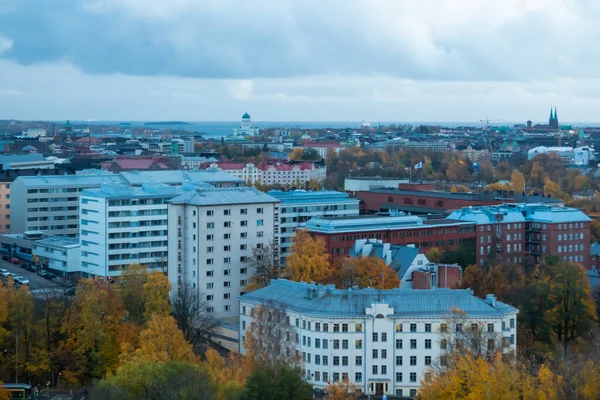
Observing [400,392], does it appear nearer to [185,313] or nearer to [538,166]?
[185,313]

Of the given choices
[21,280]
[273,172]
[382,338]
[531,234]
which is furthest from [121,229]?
[273,172]

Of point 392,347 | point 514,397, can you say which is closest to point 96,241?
point 392,347

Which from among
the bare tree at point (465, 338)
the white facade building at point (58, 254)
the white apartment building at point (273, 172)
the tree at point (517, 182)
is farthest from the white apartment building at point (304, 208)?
the white apartment building at point (273, 172)

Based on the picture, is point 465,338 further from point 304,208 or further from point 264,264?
point 304,208

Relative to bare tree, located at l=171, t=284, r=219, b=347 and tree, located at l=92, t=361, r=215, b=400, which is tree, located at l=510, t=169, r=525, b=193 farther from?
tree, located at l=92, t=361, r=215, b=400

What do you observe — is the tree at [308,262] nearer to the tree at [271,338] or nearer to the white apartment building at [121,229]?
the tree at [271,338]
